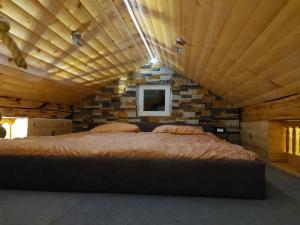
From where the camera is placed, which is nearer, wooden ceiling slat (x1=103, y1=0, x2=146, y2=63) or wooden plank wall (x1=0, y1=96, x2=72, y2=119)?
wooden ceiling slat (x1=103, y1=0, x2=146, y2=63)

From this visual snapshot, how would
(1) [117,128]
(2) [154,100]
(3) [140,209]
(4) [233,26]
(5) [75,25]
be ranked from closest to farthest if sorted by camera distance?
(3) [140,209], (4) [233,26], (5) [75,25], (1) [117,128], (2) [154,100]

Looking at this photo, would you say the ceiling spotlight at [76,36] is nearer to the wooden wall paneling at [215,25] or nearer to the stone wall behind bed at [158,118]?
the wooden wall paneling at [215,25]

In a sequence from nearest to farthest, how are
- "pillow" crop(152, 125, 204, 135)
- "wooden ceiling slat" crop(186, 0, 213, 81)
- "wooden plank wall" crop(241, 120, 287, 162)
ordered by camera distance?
"wooden ceiling slat" crop(186, 0, 213, 81) < "wooden plank wall" crop(241, 120, 287, 162) < "pillow" crop(152, 125, 204, 135)

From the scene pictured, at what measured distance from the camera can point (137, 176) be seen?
8.16 feet

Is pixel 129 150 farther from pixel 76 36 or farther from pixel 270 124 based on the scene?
pixel 270 124

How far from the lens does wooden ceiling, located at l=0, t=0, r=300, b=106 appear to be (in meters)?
2.09

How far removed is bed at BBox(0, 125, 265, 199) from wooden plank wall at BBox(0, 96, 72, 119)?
1.24 meters

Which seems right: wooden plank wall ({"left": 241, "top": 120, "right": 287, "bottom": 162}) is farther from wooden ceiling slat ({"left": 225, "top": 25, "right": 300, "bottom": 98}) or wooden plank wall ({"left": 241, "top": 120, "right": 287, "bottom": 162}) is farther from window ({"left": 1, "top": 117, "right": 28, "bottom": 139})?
window ({"left": 1, "top": 117, "right": 28, "bottom": 139})

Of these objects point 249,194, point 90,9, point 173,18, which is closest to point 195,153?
point 249,194

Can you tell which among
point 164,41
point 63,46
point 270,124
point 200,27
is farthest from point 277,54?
point 63,46

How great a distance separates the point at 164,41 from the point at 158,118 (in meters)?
2.15

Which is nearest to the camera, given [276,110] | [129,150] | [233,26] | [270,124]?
[233,26]

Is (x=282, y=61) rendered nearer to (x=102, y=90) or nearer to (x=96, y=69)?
(x=96, y=69)

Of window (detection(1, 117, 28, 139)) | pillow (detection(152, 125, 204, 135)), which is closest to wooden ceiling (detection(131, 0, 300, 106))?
pillow (detection(152, 125, 204, 135))
